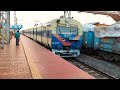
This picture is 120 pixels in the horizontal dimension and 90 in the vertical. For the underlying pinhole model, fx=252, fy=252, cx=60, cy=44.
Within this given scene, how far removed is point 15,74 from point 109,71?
22.5 feet

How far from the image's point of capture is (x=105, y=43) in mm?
18500

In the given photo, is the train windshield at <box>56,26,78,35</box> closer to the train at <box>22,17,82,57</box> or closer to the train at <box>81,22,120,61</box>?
the train at <box>22,17,82,57</box>

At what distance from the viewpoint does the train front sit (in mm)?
18484

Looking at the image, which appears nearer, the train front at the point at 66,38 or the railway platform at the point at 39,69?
the railway platform at the point at 39,69

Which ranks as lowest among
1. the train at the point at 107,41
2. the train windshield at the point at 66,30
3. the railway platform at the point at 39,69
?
the railway platform at the point at 39,69

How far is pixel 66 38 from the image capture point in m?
18.7

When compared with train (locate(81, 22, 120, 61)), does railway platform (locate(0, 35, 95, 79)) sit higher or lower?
lower

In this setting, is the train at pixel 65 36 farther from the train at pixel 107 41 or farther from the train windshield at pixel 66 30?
the train at pixel 107 41

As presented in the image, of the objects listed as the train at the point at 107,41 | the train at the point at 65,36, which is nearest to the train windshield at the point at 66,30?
the train at the point at 65,36

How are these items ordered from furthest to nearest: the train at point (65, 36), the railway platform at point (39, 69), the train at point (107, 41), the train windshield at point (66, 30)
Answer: the train windshield at point (66, 30)
the train at point (65, 36)
the train at point (107, 41)
the railway platform at point (39, 69)

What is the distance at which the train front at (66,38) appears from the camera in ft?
60.6

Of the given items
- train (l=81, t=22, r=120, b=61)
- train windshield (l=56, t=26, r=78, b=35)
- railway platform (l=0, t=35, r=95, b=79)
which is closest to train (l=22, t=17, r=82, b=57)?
train windshield (l=56, t=26, r=78, b=35)
